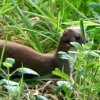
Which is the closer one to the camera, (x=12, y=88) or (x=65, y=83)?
(x=12, y=88)

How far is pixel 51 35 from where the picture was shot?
371cm

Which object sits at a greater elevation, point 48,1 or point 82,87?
point 48,1

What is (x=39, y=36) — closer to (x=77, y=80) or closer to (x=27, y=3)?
(x=27, y=3)

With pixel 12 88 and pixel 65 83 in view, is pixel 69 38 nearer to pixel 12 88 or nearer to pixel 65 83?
pixel 65 83

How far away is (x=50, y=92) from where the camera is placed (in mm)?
3199

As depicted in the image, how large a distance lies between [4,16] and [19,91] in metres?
1.11

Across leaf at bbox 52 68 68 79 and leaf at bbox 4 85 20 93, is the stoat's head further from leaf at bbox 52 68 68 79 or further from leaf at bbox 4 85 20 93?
leaf at bbox 4 85 20 93

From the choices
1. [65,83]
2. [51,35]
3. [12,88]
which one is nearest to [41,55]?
[51,35]

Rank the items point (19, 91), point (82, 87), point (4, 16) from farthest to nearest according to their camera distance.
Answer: point (4, 16) < point (82, 87) < point (19, 91)

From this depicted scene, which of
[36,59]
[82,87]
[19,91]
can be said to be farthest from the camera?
[36,59]

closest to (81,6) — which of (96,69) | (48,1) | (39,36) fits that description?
(48,1)

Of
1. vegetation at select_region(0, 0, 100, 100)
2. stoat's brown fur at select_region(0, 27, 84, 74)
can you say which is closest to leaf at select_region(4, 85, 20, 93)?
vegetation at select_region(0, 0, 100, 100)

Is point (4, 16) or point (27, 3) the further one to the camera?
point (27, 3)

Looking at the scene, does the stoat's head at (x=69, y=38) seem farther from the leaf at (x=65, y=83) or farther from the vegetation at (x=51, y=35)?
the leaf at (x=65, y=83)
